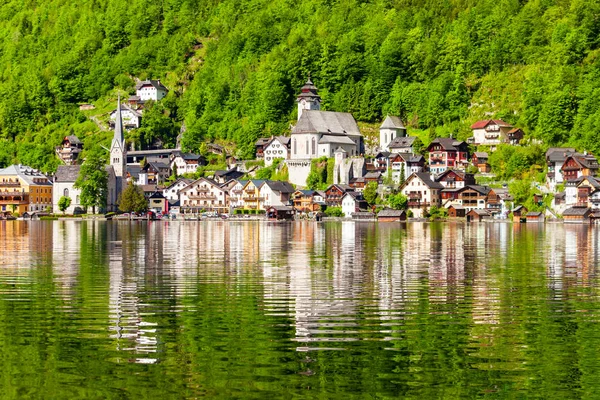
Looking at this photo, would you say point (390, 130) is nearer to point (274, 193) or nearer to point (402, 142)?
point (402, 142)

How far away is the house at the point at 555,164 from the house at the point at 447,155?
11974 millimetres

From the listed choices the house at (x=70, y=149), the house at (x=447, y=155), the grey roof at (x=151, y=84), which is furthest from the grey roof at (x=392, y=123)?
the grey roof at (x=151, y=84)

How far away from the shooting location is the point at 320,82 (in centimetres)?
15600

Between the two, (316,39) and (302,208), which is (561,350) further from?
(316,39)

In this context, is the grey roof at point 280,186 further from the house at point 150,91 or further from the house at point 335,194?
the house at point 150,91

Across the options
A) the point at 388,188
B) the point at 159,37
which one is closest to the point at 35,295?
the point at 388,188

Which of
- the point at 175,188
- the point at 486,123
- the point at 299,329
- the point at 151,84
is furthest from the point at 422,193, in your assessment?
the point at 299,329

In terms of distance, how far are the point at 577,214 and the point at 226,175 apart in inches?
1911

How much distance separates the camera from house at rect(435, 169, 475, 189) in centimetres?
11738

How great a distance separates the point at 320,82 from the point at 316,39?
12431mm

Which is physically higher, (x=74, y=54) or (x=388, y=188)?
(x=74, y=54)

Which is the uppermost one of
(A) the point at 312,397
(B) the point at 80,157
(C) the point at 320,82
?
(C) the point at 320,82

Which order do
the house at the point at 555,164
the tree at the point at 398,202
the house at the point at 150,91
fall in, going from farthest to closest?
the house at the point at 150,91
the tree at the point at 398,202
the house at the point at 555,164

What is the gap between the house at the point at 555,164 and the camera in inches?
4343
